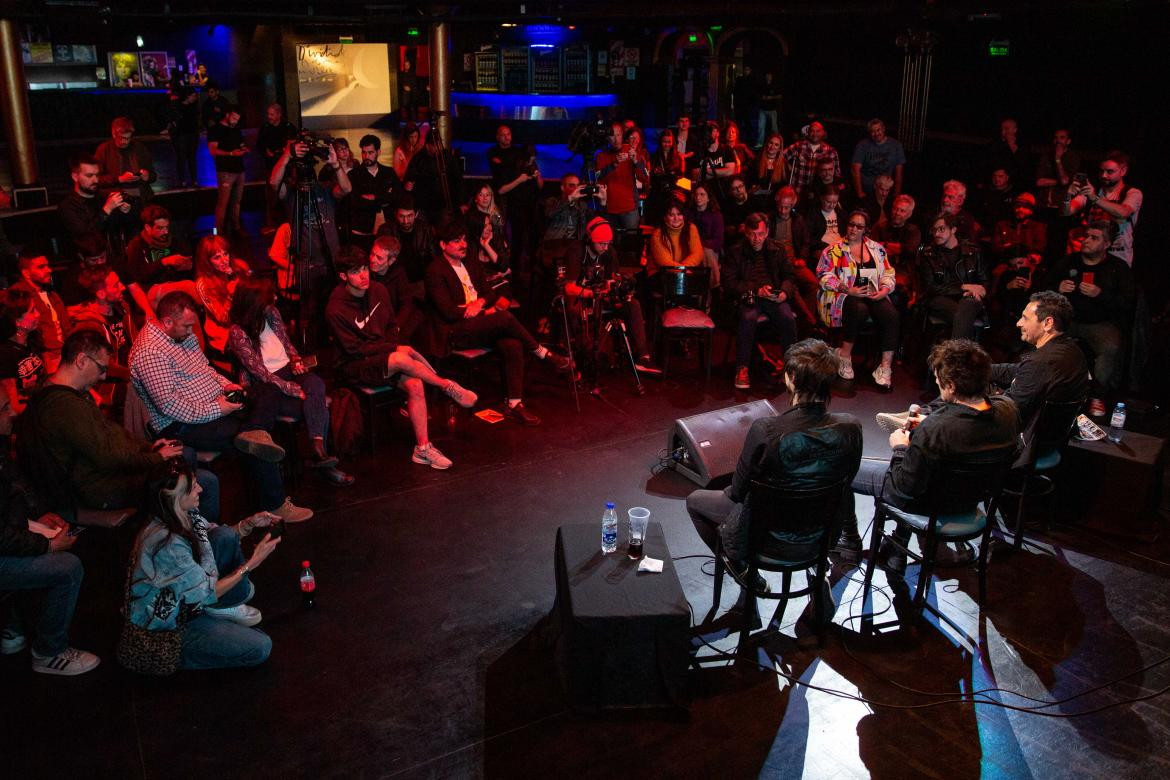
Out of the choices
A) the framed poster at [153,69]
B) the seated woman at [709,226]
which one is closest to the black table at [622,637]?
the seated woman at [709,226]

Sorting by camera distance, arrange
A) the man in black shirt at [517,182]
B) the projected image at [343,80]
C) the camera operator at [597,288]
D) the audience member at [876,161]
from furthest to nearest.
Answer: the projected image at [343,80]
the audience member at [876,161]
the man in black shirt at [517,182]
the camera operator at [597,288]

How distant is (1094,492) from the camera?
4.78 m

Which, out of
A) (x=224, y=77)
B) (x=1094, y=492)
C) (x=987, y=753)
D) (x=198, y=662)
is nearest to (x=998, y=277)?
(x=1094, y=492)

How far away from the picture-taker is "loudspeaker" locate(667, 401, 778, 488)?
498 cm

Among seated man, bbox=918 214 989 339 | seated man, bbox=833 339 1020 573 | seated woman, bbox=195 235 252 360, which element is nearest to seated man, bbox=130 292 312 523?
seated woman, bbox=195 235 252 360

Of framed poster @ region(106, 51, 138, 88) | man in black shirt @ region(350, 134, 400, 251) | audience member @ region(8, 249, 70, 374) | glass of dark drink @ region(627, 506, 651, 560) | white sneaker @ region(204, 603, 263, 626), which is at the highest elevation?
framed poster @ region(106, 51, 138, 88)

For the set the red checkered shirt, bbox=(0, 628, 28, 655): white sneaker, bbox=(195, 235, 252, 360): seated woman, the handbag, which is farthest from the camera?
bbox=(195, 235, 252, 360): seated woman

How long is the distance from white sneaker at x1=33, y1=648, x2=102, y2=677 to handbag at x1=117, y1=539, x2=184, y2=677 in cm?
21

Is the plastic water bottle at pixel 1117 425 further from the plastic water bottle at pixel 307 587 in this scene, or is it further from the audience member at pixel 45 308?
the audience member at pixel 45 308

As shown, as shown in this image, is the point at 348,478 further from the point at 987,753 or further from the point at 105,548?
the point at 987,753

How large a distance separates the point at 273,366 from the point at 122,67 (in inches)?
402

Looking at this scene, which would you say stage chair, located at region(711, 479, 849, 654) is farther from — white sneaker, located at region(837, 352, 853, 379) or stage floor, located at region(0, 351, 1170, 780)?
white sneaker, located at region(837, 352, 853, 379)

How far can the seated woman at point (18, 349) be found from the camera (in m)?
4.77

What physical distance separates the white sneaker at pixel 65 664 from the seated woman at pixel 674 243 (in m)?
4.72
